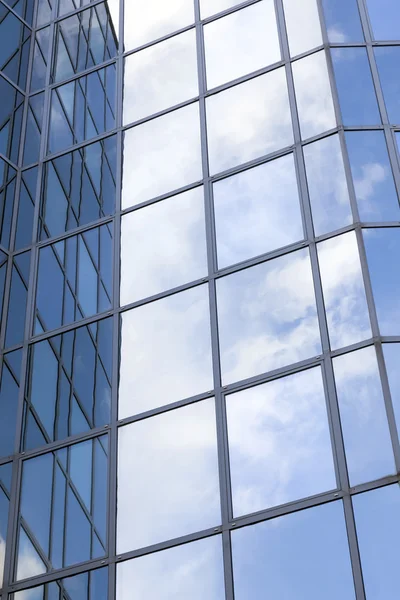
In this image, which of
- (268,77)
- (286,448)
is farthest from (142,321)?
(268,77)

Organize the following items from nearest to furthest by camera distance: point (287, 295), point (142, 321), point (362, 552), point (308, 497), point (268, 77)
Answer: point (362, 552)
point (308, 497)
point (287, 295)
point (142, 321)
point (268, 77)

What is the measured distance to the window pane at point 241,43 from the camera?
76.3 ft

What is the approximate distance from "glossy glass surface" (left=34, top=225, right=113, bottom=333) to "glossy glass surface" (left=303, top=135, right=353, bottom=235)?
4634 millimetres

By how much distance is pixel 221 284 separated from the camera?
20.0 m

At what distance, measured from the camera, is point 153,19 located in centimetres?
2625

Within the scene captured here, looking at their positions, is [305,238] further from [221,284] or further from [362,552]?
[362,552]

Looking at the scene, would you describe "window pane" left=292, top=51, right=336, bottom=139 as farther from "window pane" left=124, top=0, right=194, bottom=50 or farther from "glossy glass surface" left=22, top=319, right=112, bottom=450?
"glossy glass surface" left=22, top=319, right=112, bottom=450

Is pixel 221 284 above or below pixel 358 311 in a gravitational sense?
above

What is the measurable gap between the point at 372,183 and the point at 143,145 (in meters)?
6.21

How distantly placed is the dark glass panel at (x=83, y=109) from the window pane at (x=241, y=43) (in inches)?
106

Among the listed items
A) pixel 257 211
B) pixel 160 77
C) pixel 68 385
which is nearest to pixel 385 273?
pixel 257 211

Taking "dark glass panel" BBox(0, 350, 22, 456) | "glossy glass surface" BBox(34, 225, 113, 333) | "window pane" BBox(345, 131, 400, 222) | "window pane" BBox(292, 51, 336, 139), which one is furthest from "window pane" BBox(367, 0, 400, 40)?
"dark glass panel" BBox(0, 350, 22, 456)

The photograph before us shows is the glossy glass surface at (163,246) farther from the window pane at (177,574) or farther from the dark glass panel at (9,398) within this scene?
the window pane at (177,574)

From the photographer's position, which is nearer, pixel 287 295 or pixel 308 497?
pixel 308 497
